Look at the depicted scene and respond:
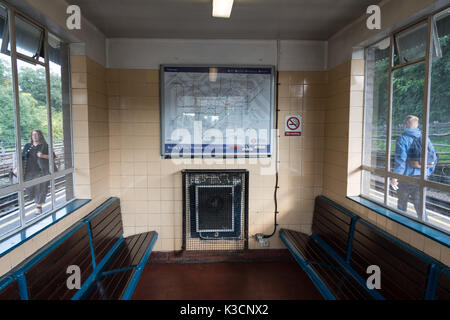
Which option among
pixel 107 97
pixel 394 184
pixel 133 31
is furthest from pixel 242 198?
pixel 133 31

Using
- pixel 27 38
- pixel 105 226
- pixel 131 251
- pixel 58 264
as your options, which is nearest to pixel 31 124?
pixel 27 38

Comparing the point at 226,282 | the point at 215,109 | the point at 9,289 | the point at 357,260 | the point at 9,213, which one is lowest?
the point at 226,282

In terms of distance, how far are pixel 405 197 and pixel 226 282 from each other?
207 centimetres

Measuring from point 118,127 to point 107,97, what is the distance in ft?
1.33

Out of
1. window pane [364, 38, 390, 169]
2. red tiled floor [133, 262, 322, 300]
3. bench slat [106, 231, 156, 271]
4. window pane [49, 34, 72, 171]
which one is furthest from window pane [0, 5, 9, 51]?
window pane [364, 38, 390, 169]

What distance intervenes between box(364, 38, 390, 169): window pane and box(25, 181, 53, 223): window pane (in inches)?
129

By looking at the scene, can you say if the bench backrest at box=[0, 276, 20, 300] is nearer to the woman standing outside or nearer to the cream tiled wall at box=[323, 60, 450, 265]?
the woman standing outside

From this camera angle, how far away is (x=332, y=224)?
10.9 feet

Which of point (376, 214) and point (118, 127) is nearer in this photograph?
point (376, 214)

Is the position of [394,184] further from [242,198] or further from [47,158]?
[47,158]

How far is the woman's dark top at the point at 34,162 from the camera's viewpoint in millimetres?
2367

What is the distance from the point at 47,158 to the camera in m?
2.69

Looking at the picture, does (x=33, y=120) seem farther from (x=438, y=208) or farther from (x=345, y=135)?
(x=438, y=208)

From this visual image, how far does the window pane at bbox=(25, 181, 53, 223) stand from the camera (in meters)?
2.38
